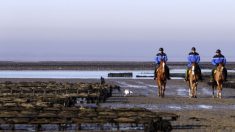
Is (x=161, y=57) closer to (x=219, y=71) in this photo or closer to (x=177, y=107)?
(x=219, y=71)

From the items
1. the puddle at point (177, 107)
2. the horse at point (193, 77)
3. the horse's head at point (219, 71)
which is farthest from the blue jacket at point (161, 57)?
the puddle at point (177, 107)

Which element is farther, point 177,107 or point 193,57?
point 193,57

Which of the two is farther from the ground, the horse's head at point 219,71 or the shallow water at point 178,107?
the horse's head at point 219,71

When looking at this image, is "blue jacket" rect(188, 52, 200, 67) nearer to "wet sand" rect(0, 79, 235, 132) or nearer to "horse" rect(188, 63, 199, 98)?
"horse" rect(188, 63, 199, 98)

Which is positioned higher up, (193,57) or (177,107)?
(193,57)


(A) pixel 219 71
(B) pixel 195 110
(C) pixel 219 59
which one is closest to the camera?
(B) pixel 195 110

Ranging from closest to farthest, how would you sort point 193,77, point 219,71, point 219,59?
point 219,59
point 219,71
point 193,77

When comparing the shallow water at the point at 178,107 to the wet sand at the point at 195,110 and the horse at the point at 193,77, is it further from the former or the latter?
the horse at the point at 193,77

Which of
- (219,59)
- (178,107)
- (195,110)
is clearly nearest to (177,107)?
(178,107)

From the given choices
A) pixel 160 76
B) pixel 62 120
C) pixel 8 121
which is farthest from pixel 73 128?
pixel 160 76

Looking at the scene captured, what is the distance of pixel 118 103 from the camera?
3123 cm

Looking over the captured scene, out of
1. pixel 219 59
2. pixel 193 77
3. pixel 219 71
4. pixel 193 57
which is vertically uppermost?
pixel 193 57

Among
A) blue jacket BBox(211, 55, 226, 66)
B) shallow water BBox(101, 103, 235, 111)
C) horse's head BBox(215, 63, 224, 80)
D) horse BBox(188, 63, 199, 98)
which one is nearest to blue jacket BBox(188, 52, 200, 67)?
horse BBox(188, 63, 199, 98)

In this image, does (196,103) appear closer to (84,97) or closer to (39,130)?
(84,97)
